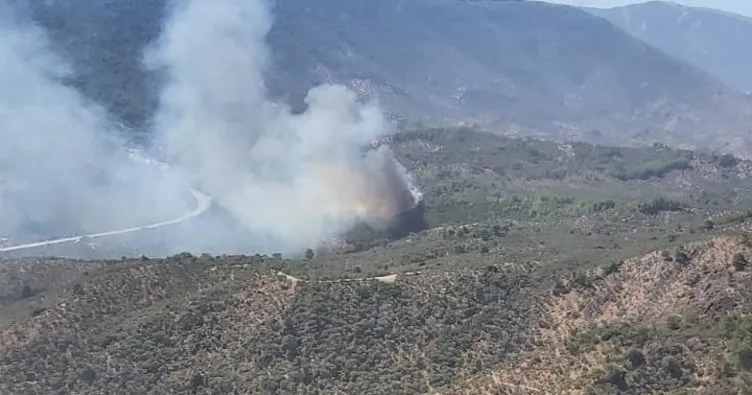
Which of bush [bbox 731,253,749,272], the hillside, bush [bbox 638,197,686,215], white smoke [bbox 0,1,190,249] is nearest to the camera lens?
the hillside

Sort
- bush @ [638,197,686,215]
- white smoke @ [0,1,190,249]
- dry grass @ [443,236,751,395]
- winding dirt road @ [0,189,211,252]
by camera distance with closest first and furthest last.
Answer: dry grass @ [443,236,751,395] < bush @ [638,197,686,215] < winding dirt road @ [0,189,211,252] < white smoke @ [0,1,190,249]

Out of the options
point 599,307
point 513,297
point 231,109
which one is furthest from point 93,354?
point 231,109

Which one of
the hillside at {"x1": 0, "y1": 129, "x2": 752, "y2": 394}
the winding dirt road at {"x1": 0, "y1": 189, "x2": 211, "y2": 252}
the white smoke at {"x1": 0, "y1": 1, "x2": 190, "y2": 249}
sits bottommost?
the hillside at {"x1": 0, "y1": 129, "x2": 752, "y2": 394}

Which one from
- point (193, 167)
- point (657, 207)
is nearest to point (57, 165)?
point (193, 167)

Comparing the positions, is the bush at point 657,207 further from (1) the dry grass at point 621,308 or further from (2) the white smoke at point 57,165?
(2) the white smoke at point 57,165

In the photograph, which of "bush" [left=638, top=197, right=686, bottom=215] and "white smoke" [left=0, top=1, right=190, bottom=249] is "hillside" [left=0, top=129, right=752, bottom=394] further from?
"white smoke" [left=0, top=1, right=190, bottom=249]

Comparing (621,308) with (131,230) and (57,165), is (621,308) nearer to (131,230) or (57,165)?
(131,230)

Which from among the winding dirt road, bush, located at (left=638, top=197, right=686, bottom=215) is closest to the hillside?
bush, located at (left=638, top=197, right=686, bottom=215)
